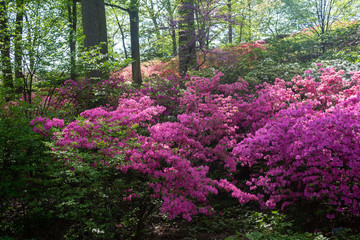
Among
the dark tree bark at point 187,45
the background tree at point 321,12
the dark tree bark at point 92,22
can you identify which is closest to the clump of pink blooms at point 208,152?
the dark tree bark at point 92,22

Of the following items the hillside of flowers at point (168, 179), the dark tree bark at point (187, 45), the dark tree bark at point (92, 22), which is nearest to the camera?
the hillside of flowers at point (168, 179)

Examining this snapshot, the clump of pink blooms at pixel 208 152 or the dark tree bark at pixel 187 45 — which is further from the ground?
the dark tree bark at pixel 187 45

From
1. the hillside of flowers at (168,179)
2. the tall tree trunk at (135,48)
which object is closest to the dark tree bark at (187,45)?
the tall tree trunk at (135,48)

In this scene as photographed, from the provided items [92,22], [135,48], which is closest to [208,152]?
[92,22]

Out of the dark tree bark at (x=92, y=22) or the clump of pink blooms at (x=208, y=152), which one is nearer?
the clump of pink blooms at (x=208, y=152)

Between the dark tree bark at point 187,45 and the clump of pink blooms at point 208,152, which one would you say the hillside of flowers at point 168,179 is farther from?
the dark tree bark at point 187,45

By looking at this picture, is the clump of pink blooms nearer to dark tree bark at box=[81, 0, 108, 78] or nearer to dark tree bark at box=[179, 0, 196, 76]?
dark tree bark at box=[81, 0, 108, 78]

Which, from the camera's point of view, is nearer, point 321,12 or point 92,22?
point 92,22

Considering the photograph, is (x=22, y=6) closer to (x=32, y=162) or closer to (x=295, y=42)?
(x=32, y=162)

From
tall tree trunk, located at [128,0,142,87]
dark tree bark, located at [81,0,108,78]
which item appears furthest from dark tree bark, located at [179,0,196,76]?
dark tree bark, located at [81,0,108,78]

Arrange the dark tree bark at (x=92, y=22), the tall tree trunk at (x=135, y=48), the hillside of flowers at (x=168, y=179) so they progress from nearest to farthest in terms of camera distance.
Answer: the hillside of flowers at (x=168, y=179) → the dark tree bark at (x=92, y=22) → the tall tree trunk at (x=135, y=48)

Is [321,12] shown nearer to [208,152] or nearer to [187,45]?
[187,45]

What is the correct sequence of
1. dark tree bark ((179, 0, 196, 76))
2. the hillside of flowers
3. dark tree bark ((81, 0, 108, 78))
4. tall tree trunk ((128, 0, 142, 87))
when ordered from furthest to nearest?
tall tree trunk ((128, 0, 142, 87)) → dark tree bark ((179, 0, 196, 76)) → dark tree bark ((81, 0, 108, 78)) → the hillside of flowers

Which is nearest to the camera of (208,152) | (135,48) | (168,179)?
(168,179)
